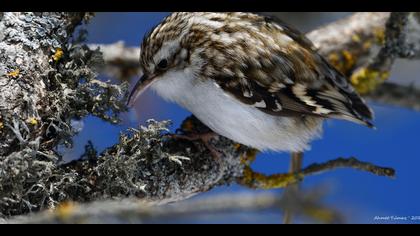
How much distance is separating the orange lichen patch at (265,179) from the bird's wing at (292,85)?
248 millimetres

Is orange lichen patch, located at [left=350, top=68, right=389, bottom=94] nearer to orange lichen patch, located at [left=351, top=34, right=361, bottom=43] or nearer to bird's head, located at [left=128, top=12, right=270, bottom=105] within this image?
orange lichen patch, located at [left=351, top=34, right=361, bottom=43]

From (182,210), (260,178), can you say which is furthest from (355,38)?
(182,210)

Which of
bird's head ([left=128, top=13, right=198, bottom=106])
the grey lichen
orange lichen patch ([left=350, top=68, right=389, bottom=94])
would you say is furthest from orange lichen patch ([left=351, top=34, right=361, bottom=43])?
the grey lichen

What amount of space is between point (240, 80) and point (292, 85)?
0.19 m

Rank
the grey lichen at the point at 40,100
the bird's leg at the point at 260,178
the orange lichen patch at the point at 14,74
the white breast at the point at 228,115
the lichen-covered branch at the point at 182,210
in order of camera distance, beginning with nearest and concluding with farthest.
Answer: the lichen-covered branch at the point at 182,210 < the grey lichen at the point at 40,100 < the orange lichen patch at the point at 14,74 < the white breast at the point at 228,115 < the bird's leg at the point at 260,178

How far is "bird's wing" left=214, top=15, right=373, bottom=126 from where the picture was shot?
72.2 inches

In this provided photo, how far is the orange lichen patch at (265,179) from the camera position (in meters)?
2.03

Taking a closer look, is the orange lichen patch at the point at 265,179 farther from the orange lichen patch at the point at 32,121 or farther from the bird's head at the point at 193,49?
the orange lichen patch at the point at 32,121

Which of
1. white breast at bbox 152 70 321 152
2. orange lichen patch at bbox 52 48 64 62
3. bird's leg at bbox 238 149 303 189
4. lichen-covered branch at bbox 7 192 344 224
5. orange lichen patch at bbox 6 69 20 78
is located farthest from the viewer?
bird's leg at bbox 238 149 303 189

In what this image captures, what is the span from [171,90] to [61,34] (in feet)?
1.26

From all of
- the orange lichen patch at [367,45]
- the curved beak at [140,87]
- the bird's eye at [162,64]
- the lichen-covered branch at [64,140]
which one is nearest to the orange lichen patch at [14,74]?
the lichen-covered branch at [64,140]

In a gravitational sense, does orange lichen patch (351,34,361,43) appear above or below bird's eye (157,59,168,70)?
above

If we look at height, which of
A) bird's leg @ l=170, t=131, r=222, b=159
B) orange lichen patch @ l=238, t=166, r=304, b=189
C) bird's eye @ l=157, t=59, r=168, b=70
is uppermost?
bird's eye @ l=157, t=59, r=168, b=70

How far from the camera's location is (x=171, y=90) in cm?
192
